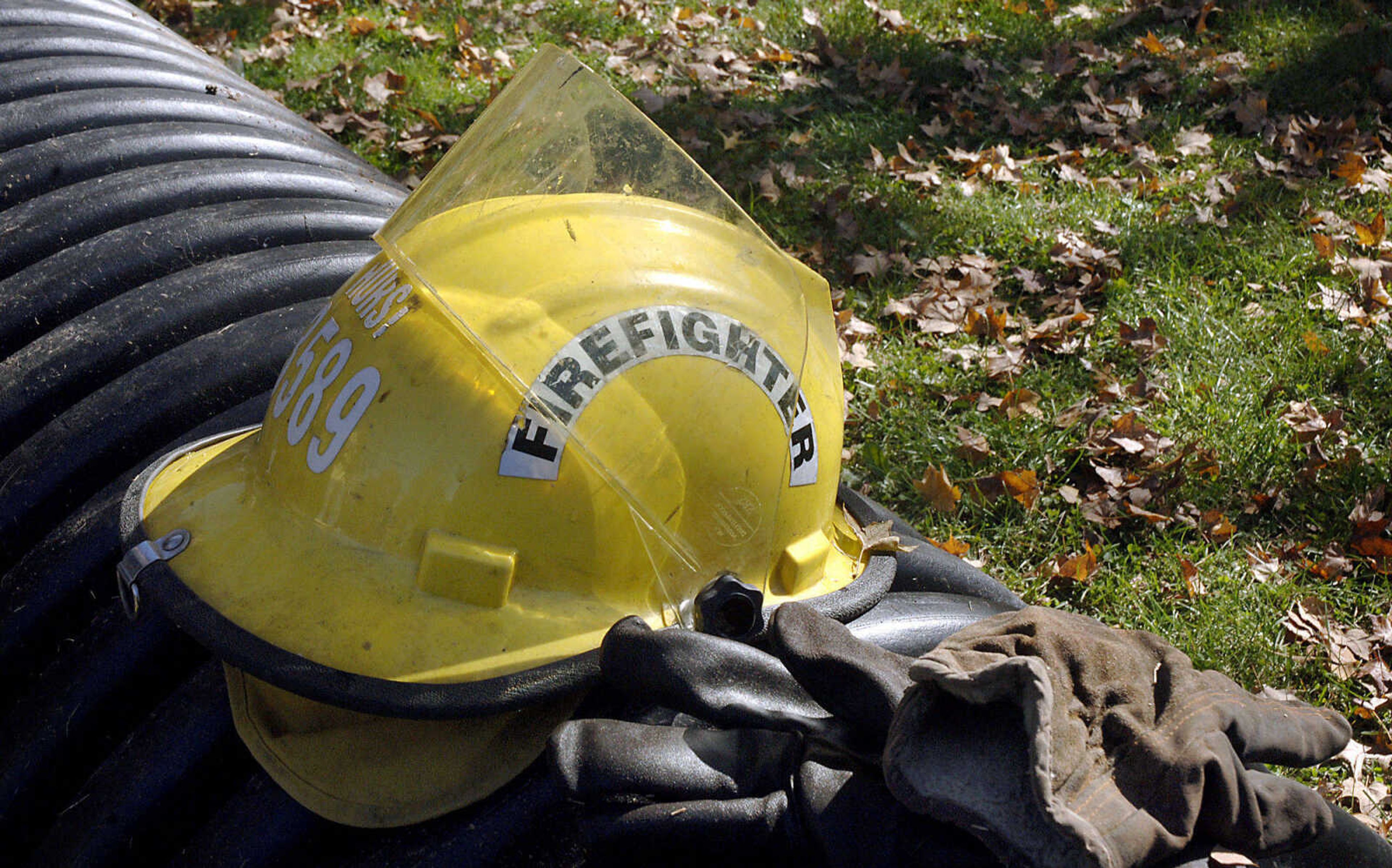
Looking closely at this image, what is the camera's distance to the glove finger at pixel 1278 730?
1346 millimetres

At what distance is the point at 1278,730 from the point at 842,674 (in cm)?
58

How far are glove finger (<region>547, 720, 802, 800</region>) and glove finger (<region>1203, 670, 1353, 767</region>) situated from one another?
0.56 metres

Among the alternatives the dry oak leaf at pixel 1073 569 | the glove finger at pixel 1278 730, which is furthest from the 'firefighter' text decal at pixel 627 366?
the dry oak leaf at pixel 1073 569

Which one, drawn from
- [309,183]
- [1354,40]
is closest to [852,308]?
[309,183]

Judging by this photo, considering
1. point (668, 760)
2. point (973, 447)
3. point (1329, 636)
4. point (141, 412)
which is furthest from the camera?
point (973, 447)

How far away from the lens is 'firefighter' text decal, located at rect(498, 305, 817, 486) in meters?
1.49

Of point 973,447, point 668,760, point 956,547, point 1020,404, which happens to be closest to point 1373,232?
point 1020,404

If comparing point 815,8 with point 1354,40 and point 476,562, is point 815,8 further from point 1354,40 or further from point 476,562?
point 476,562

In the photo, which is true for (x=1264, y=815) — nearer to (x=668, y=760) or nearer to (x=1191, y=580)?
(x=668, y=760)

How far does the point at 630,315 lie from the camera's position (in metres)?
1.56

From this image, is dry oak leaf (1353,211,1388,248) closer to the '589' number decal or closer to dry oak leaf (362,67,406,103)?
the '589' number decal

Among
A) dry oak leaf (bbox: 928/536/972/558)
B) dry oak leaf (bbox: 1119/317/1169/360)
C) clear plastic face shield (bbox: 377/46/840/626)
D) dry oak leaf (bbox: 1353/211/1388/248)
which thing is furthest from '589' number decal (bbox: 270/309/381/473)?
dry oak leaf (bbox: 1353/211/1388/248)

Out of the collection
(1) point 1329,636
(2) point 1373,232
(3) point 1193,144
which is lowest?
(1) point 1329,636

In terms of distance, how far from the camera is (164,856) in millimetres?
1530
